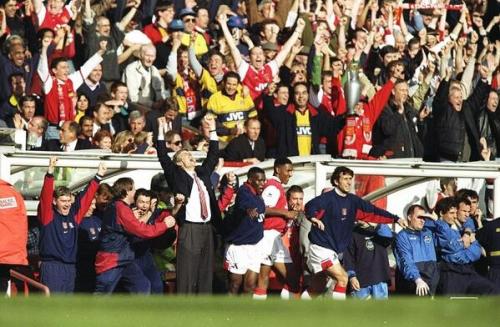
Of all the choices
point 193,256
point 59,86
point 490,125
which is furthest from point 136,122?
point 490,125

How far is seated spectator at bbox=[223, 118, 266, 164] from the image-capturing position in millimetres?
18891

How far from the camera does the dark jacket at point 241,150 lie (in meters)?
18.9

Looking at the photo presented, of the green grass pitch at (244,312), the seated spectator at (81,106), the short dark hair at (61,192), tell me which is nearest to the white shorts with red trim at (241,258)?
the short dark hair at (61,192)

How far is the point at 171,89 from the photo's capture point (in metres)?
21.4

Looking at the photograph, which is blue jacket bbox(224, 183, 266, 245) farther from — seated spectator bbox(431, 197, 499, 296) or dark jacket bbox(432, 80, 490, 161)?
dark jacket bbox(432, 80, 490, 161)

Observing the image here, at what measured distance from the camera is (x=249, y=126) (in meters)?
19.2

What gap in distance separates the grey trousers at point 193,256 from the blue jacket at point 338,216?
3.56ft

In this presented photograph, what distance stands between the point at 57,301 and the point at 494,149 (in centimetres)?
1249

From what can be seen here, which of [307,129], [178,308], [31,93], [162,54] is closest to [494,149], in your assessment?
[307,129]

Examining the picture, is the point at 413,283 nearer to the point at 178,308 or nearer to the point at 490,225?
the point at 490,225

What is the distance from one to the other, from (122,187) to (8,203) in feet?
8.54

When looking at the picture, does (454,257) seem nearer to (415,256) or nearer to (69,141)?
(415,256)

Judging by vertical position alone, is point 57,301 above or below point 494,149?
below

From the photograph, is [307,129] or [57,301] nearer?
[57,301]
